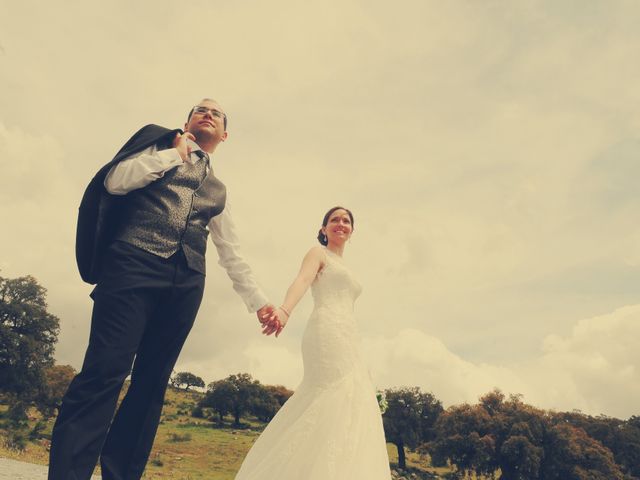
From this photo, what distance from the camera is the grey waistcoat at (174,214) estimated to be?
142 inches

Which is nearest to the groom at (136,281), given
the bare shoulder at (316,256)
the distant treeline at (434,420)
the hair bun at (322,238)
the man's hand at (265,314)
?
the man's hand at (265,314)

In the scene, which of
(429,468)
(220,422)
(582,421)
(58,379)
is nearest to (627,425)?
(582,421)

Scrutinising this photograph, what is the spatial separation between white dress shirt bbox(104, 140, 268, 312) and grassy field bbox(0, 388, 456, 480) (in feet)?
81.9

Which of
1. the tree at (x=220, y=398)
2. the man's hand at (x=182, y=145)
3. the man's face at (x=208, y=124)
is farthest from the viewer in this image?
Result: the tree at (x=220, y=398)

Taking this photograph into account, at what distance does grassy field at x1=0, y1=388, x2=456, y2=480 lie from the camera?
115ft

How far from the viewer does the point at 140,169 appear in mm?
3559

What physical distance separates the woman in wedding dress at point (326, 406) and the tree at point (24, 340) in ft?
150

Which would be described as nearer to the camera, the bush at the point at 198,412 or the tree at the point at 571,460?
the tree at the point at 571,460

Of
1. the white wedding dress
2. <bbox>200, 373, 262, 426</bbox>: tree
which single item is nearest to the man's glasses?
the white wedding dress

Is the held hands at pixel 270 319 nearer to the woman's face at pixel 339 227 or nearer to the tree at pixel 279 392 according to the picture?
the woman's face at pixel 339 227

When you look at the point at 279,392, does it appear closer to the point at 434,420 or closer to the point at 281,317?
the point at 434,420

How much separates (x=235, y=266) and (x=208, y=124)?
4.44 ft

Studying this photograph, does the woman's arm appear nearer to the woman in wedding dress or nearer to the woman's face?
the woman in wedding dress

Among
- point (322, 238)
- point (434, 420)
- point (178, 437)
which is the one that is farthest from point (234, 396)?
point (322, 238)
